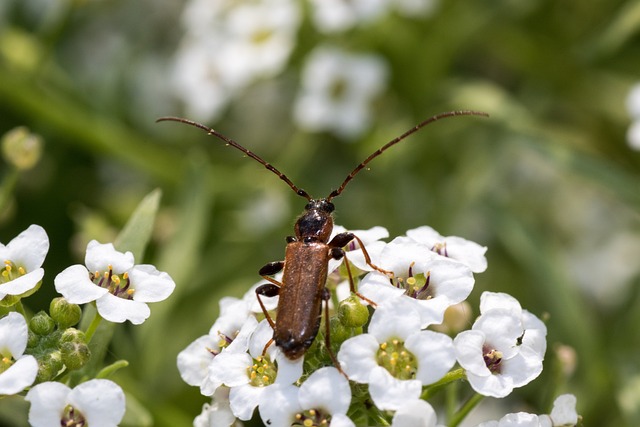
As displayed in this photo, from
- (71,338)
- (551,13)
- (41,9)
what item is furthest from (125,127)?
(71,338)

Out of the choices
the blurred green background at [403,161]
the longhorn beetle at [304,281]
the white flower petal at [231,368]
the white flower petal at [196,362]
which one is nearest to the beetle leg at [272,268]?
the longhorn beetle at [304,281]

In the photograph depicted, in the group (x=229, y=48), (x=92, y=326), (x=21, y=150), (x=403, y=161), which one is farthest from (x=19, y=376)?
(x=229, y=48)

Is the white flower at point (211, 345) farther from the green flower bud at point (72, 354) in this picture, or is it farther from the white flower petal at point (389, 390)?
the white flower petal at point (389, 390)

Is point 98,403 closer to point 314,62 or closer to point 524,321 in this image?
point 524,321

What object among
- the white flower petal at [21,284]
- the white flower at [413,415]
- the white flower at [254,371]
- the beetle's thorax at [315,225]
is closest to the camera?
the white flower at [413,415]

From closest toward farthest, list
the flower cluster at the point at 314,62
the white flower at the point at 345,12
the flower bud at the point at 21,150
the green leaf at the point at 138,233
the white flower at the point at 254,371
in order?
the white flower at the point at 254,371
the green leaf at the point at 138,233
the flower bud at the point at 21,150
the white flower at the point at 345,12
the flower cluster at the point at 314,62

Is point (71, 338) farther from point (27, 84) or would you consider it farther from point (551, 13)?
point (551, 13)

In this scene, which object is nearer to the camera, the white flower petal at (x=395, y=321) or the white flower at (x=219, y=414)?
the white flower petal at (x=395, y=321)

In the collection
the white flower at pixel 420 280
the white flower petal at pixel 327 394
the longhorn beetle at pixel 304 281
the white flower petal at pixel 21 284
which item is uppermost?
the white flower at pixel 420 280
